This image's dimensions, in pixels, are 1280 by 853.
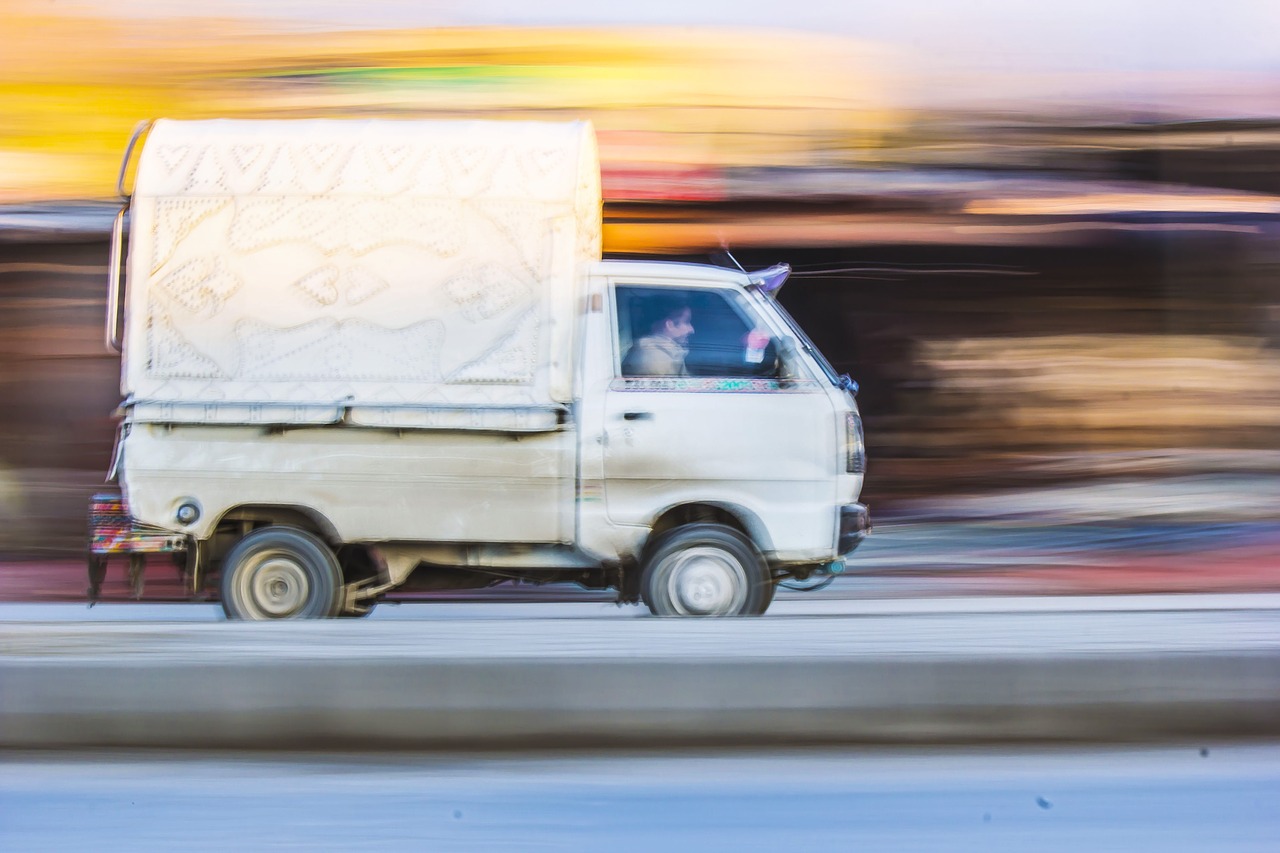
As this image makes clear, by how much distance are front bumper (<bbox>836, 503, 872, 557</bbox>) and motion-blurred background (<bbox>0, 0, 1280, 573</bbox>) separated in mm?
1244

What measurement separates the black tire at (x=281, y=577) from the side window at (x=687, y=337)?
166 cm

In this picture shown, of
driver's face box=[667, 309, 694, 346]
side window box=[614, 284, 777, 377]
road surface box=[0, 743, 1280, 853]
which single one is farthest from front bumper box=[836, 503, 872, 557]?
road surface box=[0, 743, 1280, 853]

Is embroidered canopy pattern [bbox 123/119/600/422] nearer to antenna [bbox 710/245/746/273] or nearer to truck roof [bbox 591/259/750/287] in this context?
truck roof [bbox 591/259/750/287]

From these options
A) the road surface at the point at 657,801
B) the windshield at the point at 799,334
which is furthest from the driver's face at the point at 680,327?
the road surface at the point at 657,801

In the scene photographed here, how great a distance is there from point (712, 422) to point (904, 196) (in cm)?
226

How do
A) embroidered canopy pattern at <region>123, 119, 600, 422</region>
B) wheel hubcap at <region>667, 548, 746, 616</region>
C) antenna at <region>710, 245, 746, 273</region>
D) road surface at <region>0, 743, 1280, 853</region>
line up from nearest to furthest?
road surface at <region>0, 743, 1280, 853</region>, embroidered canopy pattern at <region>123, 119, 600, 422</region>, wheel hubcap at <region>667, 548, 746, 616</region>, antenna at <region>710, 245, 746, 273</region>

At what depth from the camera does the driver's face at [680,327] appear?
6859 mm

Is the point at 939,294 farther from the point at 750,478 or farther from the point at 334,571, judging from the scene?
the point at 334,571

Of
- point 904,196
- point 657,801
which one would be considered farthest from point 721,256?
point 657,801

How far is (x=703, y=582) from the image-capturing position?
22.6 feet

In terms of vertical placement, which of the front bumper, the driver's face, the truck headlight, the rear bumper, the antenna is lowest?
the rear bumper

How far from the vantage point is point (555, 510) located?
684 centimetres

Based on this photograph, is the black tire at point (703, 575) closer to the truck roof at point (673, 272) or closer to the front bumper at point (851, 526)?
the front bumper at point (851, 526)

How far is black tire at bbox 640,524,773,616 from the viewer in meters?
6.85
